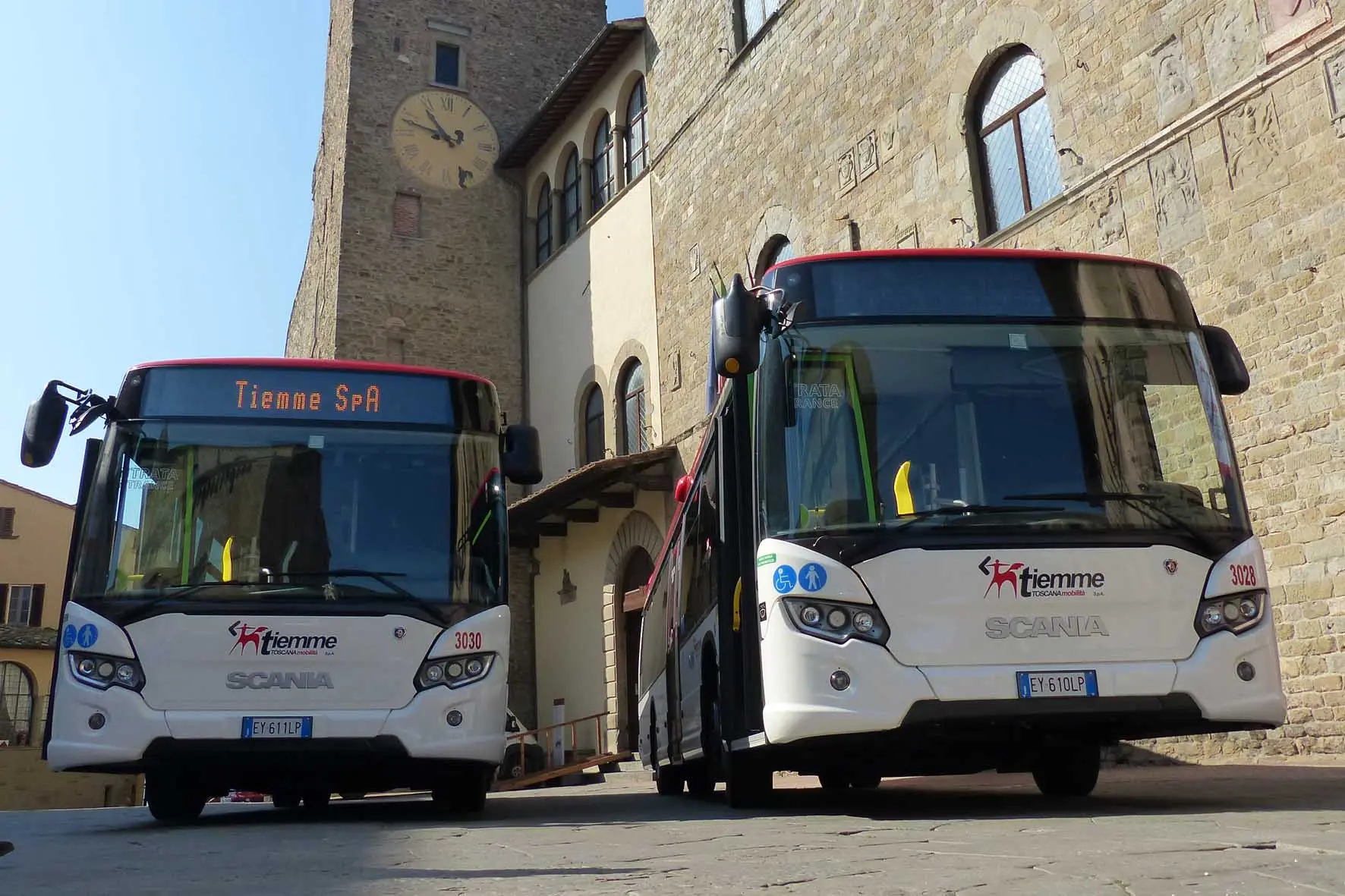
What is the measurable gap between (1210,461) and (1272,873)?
254 cm

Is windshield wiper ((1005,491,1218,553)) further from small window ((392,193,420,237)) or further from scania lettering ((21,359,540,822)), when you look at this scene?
small window ((392,193,420,237))

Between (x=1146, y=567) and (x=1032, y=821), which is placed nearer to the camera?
(x=1032, y=821)

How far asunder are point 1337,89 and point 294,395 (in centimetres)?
714

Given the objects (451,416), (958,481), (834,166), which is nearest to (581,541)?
(834,166)

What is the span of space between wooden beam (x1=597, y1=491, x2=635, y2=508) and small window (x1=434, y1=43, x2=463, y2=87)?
10.8m

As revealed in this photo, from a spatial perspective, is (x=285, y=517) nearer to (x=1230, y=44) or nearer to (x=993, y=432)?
(x=993, y=432)

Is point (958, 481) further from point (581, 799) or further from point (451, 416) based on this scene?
point (581, 799)

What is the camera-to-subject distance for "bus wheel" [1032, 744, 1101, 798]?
6152 millimetres

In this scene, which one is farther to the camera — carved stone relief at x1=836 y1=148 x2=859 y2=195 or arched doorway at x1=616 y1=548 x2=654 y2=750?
arched doorway at x1=616 y1=548 x2=654 y2=750

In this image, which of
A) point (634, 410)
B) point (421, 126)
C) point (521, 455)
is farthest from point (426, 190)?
point (521, 455)

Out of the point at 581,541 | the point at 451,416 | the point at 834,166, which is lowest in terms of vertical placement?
the point at 451,416

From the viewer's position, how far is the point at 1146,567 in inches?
195

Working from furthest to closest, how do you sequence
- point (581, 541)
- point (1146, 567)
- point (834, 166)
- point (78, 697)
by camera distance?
point (581, 541), point (834, 166), point (78, 697), point (1146, 567)

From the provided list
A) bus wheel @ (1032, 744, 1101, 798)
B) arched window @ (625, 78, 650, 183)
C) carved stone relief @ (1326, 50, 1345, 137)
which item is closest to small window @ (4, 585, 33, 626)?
arched window @ (625, 78, 650, 183)
